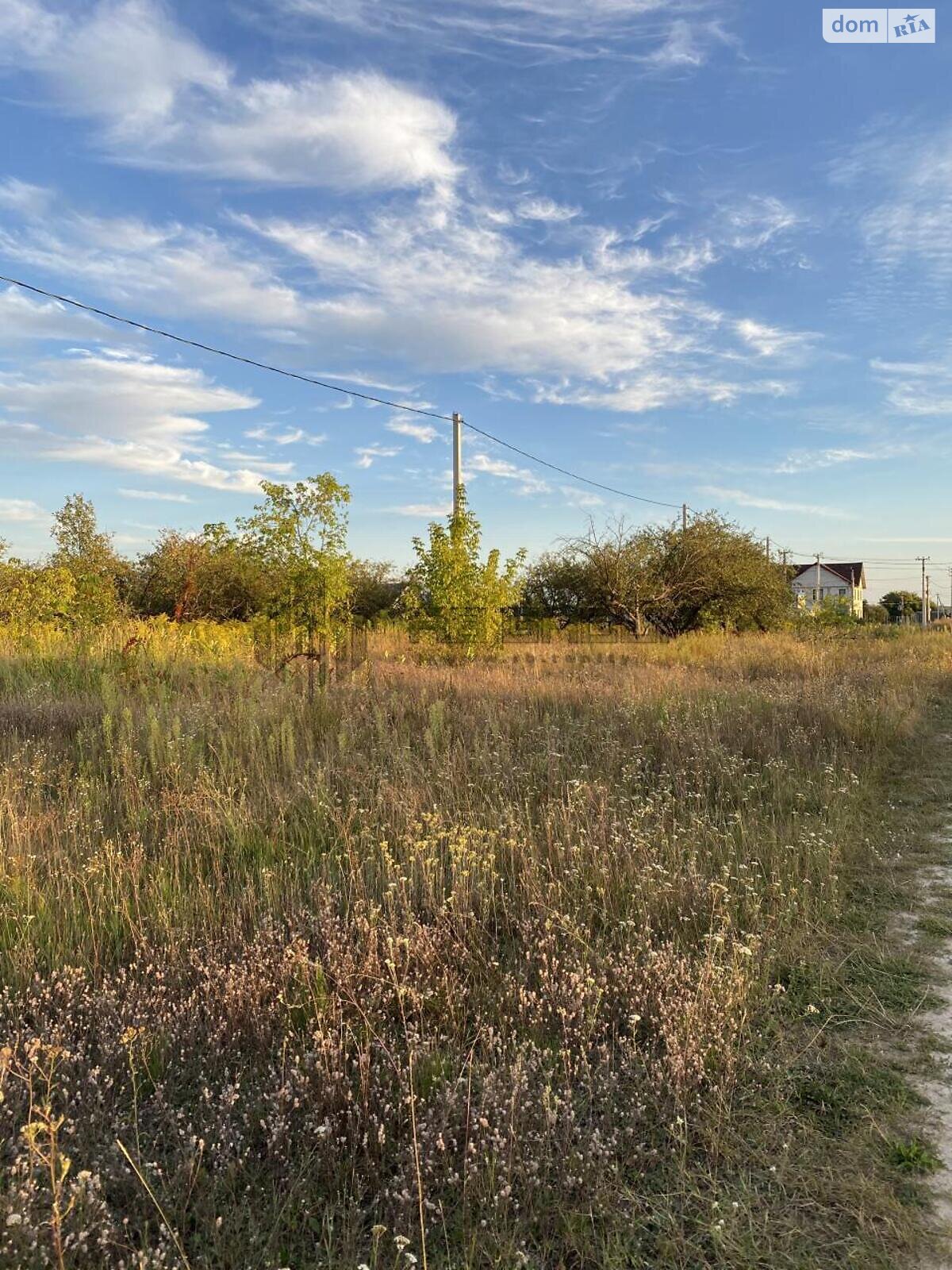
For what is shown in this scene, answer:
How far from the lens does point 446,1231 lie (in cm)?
206

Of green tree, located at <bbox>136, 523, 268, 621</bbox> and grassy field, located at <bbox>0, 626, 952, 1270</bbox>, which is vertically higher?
green tree, located at <bbox>136, 523, 268, 621</bbox>

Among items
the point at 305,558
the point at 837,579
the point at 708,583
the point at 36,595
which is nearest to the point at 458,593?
the point at 305,558

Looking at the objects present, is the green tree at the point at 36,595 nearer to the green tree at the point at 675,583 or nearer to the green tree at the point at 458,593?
the green tree at the point at 458,593

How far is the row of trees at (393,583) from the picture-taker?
50.4ft

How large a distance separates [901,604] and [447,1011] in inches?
4803

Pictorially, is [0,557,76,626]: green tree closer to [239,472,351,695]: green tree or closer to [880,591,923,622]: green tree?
[239,472,351,695]: green tree

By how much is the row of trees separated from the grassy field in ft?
18.7

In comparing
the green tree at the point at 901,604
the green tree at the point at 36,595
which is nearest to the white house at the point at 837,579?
the green tree at the point at 901,604

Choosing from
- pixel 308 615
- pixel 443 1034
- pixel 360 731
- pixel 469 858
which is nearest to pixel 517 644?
pixel 308 615

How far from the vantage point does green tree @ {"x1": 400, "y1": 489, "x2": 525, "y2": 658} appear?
55.9 feet

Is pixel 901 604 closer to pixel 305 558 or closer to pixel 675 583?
pixel 675 583

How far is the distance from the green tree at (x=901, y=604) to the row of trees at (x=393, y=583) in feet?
261

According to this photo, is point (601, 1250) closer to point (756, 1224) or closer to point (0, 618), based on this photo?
point (756, 1224)

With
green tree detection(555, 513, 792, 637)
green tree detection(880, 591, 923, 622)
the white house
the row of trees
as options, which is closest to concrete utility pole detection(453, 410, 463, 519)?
the row of trees
